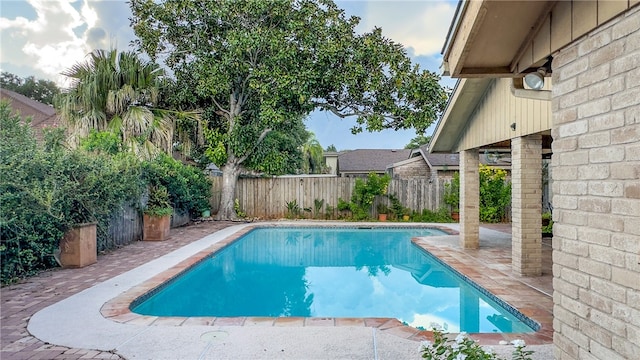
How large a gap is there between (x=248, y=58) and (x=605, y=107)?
12.5m

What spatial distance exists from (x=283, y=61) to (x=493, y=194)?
28.2 ft

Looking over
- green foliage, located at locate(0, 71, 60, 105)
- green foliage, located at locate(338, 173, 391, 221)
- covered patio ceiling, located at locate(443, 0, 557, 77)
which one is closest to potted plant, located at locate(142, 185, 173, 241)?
green foliage, located at locate(338, 173, 391, 221)

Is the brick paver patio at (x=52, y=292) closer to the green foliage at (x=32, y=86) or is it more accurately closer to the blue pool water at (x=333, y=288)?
the blue pool water at (x=333, y=288)

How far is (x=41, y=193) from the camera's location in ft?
19.2

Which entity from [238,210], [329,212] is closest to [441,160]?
[329,212]

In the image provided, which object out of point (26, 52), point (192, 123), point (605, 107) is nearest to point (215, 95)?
point (192, 123)

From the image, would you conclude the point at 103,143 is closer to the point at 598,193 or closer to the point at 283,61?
the point at 283,61

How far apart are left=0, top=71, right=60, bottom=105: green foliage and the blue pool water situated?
2531 centimetres

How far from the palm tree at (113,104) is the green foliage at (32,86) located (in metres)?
18.9

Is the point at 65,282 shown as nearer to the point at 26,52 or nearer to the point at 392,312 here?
the point at 392,312

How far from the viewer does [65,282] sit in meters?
5.65

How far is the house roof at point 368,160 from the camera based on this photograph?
26.3 m

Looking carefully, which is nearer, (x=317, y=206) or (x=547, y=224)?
(x=547, y=224)

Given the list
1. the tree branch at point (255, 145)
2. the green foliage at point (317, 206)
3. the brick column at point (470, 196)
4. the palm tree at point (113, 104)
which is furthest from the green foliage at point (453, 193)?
the palm tree at point (113, 104)
